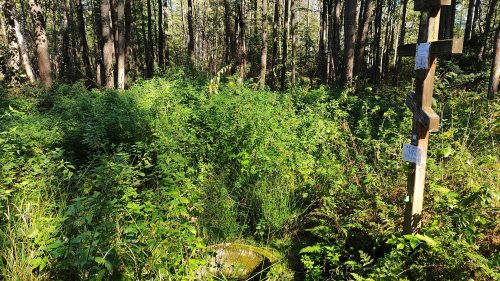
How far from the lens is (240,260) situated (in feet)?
13.0

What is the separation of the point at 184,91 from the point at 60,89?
186 inches

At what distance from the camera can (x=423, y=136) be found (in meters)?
3.20

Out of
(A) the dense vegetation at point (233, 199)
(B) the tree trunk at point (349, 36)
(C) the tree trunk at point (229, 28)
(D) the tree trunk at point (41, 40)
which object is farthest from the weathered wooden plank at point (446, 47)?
(D) the tree trunk at point (41, 40)

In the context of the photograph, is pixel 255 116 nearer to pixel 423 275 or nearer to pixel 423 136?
pixel 423 136

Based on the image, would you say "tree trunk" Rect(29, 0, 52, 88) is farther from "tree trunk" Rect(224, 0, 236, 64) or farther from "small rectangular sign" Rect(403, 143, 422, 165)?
"small rectangular sign" Rect(403, 143, 422, 165)

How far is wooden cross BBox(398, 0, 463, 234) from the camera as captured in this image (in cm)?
298

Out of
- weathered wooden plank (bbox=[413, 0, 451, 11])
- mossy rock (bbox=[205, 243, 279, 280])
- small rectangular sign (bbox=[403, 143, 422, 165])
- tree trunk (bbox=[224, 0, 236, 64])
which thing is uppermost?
tree trunk (bbox=[224, 0, 236, 64])

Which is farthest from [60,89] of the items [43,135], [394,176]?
[394,176]

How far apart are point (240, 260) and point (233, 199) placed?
1.08 m

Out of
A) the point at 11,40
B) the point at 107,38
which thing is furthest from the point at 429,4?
the point at 107,38

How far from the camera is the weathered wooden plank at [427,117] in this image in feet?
9.80

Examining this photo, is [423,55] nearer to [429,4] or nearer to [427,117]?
[429,4]

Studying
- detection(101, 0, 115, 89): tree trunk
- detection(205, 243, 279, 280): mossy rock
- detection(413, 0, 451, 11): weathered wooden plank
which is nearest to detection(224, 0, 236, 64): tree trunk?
detection(101, 0, 115, 89): tree trunk

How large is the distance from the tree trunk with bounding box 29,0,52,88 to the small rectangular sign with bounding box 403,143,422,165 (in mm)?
11787
